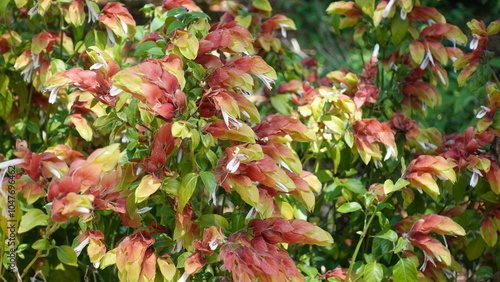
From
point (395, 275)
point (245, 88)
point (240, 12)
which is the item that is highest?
point (245, 88)

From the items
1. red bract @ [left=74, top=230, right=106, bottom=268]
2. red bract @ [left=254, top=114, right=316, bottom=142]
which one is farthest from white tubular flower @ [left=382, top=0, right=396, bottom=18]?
red bract @ [left=74, top=230, right=106, bottom=268]

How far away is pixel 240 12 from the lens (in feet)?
7.38

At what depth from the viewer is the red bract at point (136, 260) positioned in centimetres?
134

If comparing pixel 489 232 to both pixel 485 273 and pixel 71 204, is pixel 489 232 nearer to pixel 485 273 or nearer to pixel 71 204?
pixel 485 273

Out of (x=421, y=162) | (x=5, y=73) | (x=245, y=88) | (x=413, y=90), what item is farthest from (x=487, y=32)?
(x=5, y=73)

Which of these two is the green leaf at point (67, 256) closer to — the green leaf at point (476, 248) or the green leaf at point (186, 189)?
the green leaf at point (186, 189)

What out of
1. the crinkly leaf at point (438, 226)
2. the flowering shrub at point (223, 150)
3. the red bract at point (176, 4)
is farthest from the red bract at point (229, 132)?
the red bract at point (176, 4)

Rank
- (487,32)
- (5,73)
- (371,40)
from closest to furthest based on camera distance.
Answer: (487,32)
(5,73)
(371,40)

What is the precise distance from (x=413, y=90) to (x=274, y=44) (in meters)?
0.51

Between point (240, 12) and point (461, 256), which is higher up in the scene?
point (240, 12)

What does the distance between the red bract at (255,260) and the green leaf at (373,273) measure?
34cm

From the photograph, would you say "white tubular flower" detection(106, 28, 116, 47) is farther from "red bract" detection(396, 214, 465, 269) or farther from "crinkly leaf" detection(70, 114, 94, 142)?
"red bract" detection(396, 214, 465, 269)

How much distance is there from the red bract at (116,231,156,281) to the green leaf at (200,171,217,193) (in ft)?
0.70

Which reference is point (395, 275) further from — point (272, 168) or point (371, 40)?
point (371, 40)
